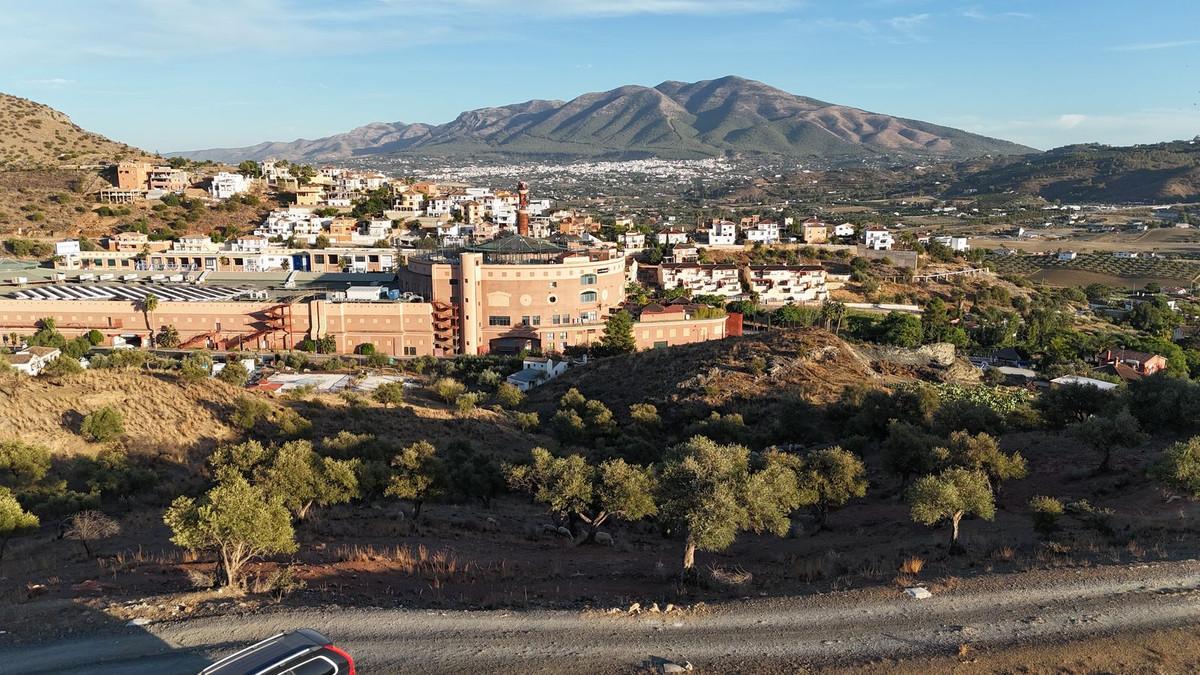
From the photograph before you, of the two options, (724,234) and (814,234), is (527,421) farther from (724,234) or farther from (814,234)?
(814,234)

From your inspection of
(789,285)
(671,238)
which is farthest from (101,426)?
(671,238)

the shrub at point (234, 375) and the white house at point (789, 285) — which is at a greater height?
the white house at point (789, 285)

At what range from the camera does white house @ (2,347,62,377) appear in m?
42.5

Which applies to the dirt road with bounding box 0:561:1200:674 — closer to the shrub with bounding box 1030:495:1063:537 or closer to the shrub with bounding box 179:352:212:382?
the shrub with bounding box 1030:495:1063:537

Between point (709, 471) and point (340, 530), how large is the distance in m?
8.83

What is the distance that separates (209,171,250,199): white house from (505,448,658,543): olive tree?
93.8 metres

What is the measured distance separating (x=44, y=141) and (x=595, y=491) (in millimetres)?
122511

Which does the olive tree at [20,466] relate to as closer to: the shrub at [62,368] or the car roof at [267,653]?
the shrub at [62,368]

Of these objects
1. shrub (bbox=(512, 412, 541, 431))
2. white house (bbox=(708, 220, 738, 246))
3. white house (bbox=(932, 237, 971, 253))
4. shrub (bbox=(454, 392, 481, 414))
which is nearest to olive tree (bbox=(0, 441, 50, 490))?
shrub (bbox=(454, 392, 481, 414))

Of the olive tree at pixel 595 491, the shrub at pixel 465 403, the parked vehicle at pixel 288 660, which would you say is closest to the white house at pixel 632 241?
the shrub at pixel 465 403

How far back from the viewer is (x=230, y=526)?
13.8m

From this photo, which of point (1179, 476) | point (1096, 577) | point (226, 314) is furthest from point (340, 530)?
point (226, 314)

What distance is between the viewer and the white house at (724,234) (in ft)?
320

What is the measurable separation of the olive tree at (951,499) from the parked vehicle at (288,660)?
38.5ft
